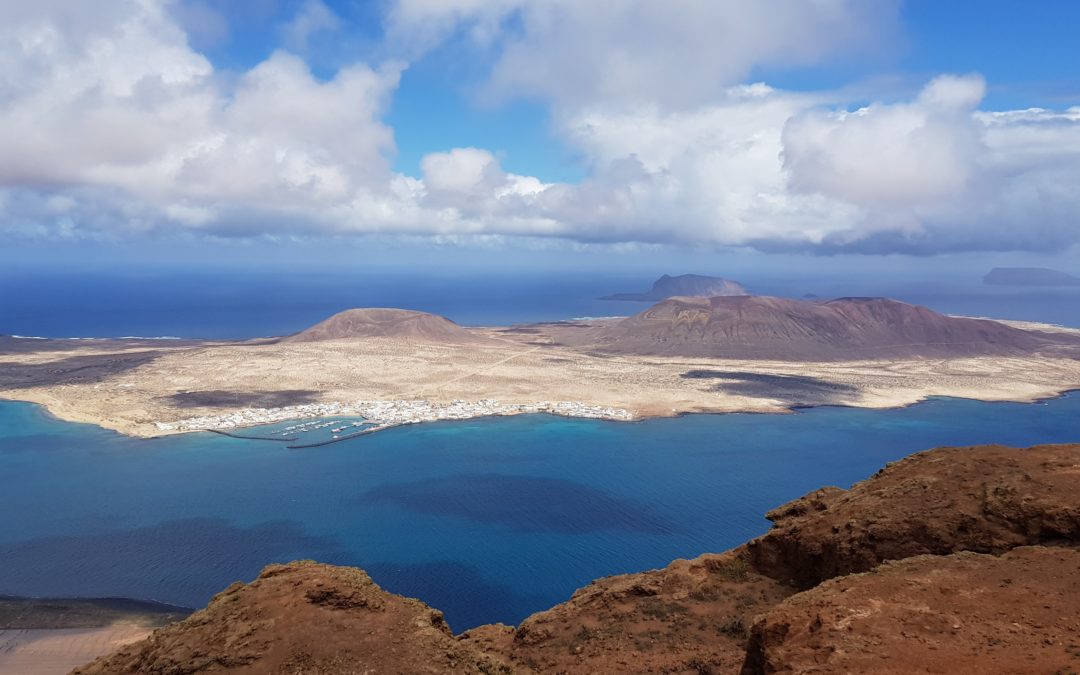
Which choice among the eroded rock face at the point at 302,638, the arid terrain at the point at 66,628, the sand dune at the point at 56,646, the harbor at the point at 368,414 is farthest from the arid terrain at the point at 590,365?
the eroded rock face at the point at 302,638

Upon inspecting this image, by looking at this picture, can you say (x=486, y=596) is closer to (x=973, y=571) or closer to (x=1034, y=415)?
(x=973, y=571)

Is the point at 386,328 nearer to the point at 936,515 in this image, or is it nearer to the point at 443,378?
the point at 443,378

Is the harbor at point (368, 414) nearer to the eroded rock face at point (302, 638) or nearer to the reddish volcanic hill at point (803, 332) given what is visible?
the reddish volcanic hill at point (803, 332)

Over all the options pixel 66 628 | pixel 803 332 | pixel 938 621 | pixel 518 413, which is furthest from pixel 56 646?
pixel 803 332

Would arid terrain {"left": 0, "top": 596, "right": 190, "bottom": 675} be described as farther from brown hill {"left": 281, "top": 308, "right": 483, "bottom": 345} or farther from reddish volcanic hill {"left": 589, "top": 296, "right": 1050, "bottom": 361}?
reddish volcanic hill {"left": 589, "top": 296, "right": 1050, "bottom": 361}

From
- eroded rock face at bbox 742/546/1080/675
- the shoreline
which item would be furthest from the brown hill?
eroded rock face at bbox 742/546/1080/675
